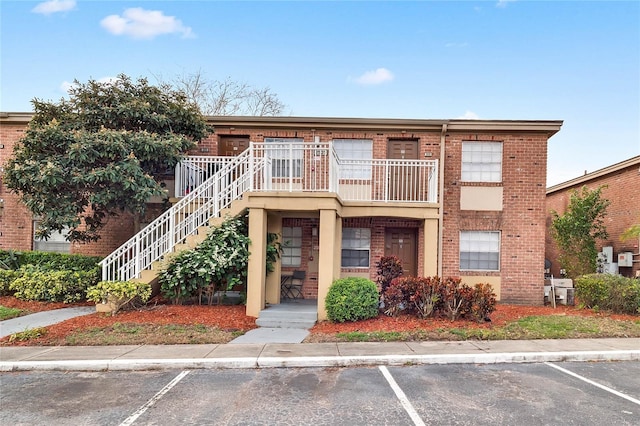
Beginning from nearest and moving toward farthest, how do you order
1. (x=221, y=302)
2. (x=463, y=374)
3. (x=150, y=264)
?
(x=463, y=374) → (x=150, y=264) → (x=221, y=302)

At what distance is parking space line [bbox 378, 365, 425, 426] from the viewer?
3.75 meters

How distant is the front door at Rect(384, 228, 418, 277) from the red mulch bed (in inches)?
110

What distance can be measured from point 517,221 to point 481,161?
79.2 inches

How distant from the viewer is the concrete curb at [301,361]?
530 cm

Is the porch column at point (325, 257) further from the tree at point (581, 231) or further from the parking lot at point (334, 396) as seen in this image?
the tree at point (581, 231)

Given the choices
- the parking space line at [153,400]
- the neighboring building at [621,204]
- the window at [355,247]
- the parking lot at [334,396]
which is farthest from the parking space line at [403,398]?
the neighboring building at [621,204]

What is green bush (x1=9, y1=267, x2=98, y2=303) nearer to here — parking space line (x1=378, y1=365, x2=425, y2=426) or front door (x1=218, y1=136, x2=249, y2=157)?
front door (x1=218, y1=136, x2=249, y2=157)

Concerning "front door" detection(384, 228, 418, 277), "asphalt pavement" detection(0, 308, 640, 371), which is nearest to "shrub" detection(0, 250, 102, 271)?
"asphalt pavement" detection(0, 308, 640, 371)

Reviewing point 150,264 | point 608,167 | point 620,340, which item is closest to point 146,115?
point 150,264

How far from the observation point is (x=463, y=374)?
17.0 feet

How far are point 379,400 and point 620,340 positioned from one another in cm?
548

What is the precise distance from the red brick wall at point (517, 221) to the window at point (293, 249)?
4230mm

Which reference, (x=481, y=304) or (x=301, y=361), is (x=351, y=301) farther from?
(x=481, y=304)

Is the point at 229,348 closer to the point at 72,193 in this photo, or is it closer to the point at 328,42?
the point at 72,193
